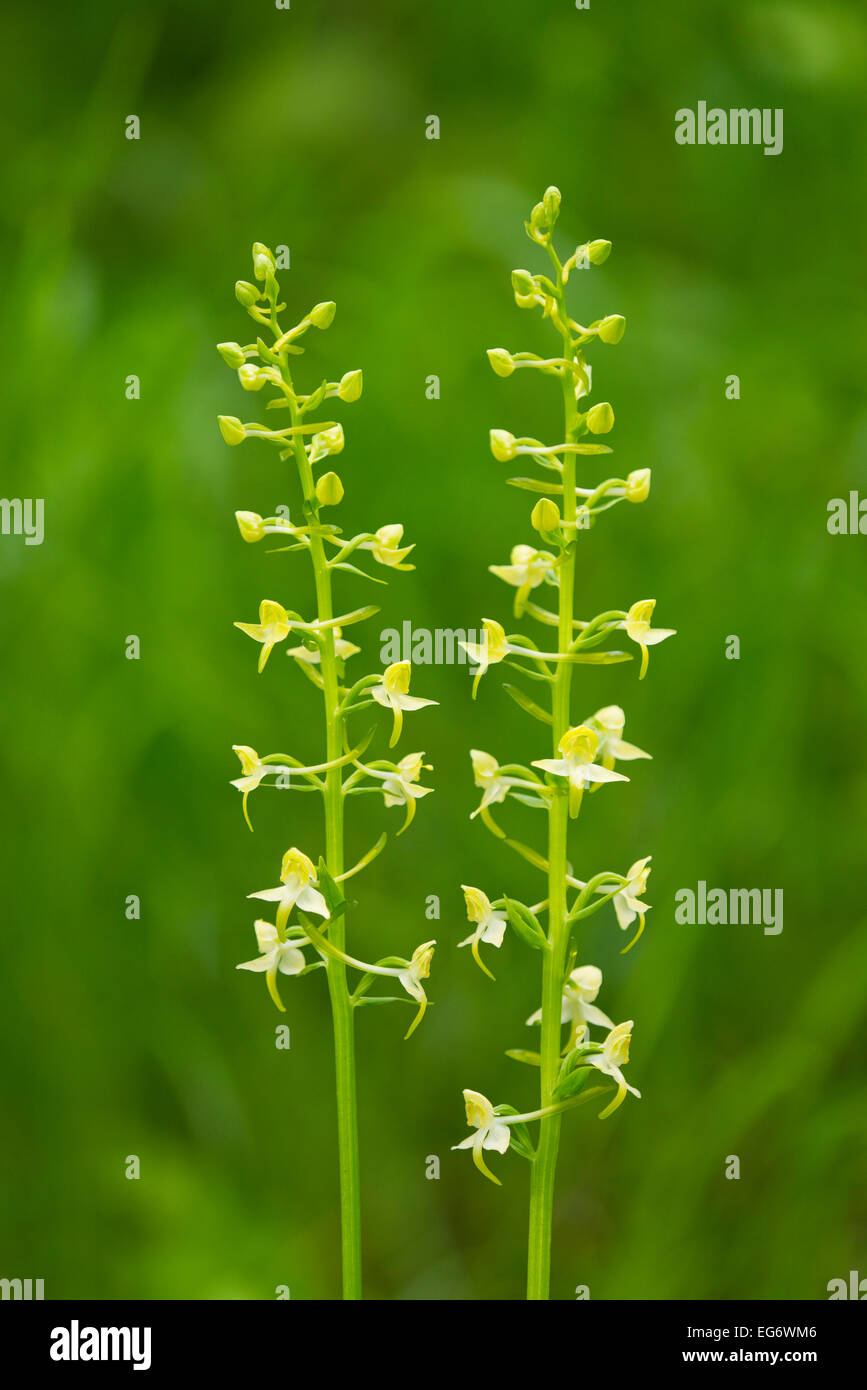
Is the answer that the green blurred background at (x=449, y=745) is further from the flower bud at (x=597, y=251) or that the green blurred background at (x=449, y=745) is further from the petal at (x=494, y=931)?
the flower bud at (x=597, y=251)

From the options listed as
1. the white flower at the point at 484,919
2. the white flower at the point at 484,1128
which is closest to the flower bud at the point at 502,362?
the white flower at the point at 484,919

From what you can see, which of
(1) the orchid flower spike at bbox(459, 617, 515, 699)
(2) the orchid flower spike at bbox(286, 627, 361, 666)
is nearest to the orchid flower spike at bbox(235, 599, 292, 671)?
(2) the orchid flower spike at bbox(286, 627, 361, 666)

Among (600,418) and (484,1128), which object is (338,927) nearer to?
(484,1128)

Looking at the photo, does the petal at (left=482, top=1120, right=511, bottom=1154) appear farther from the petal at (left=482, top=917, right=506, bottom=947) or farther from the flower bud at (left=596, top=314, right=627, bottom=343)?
the flower bud at (left=596, top=314, right=627, bottom=343)

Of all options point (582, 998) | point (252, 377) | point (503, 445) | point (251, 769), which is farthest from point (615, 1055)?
point (252, 377)

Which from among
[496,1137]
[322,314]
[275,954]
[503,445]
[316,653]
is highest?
[322,314]
